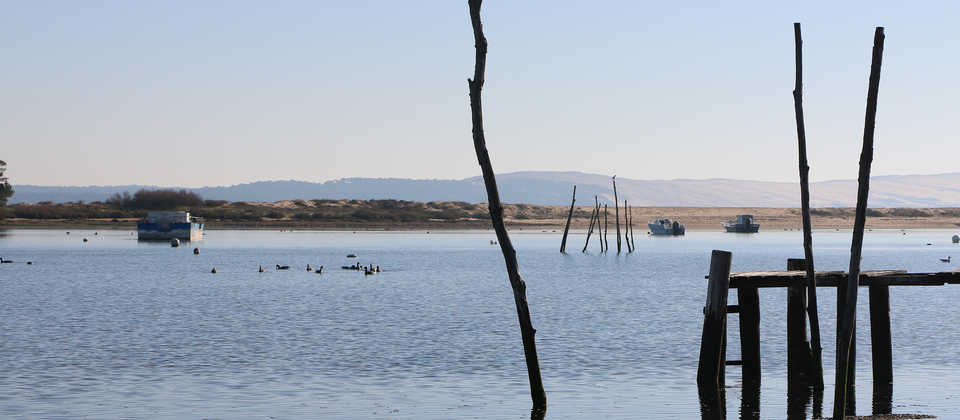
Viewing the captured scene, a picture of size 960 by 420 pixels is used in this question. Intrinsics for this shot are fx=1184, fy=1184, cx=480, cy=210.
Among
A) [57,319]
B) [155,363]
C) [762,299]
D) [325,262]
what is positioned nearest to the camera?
[155,363]

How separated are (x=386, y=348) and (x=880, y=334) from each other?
41.5 feet

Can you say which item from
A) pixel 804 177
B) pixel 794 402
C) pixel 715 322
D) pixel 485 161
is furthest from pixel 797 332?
pixel 485 161

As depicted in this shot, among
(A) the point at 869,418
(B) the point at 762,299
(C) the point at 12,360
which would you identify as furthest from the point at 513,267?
(B) the point at 762,299

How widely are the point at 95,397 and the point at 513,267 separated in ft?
28.6

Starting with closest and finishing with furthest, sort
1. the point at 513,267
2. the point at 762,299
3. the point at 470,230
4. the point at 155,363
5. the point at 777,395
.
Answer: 1. the point at 513,267
2. the point at 777,395
3. the point at 155,363
4. the point at 762,299
5. the point at 470,230

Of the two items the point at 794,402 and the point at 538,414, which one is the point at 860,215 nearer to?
the point at 794,402

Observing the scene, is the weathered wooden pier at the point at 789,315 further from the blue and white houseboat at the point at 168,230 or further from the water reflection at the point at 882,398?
the blue and white houseboat at the point at 168,230

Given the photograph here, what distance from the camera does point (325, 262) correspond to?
8831 cm

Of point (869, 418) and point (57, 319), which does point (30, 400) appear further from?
point (57, 319)

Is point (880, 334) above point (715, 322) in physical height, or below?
below

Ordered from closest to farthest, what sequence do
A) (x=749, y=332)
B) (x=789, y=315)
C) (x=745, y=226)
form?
(x=789, y=315)
(x=749, y=332)
(x=745, y=226)

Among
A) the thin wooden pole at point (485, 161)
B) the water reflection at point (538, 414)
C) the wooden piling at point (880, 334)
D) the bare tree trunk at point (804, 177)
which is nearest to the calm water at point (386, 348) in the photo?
the water reflection at point (538, 414)

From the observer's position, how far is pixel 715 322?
21.0 metres

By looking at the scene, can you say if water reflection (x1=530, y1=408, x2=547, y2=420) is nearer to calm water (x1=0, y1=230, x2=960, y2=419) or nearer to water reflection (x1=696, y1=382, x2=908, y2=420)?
water reflection (x1=696, y1=382, x2=908, y2=420)
